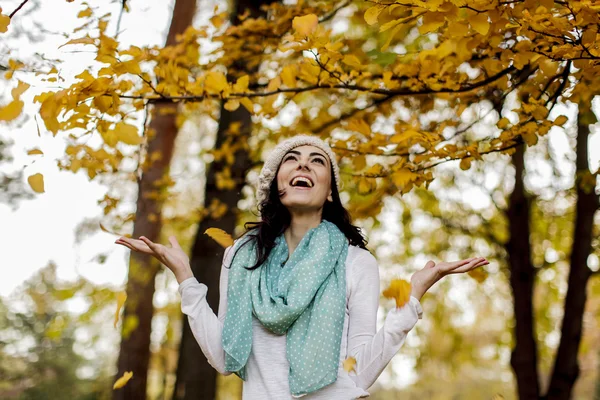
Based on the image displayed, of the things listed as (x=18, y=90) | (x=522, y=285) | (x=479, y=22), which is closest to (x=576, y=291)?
(x=522, y=285)

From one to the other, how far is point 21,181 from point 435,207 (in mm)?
4264

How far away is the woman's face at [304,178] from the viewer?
2.05m

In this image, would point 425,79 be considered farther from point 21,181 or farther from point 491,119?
point 21,181

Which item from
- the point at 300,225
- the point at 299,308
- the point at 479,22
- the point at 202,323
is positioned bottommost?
the point at 202,323

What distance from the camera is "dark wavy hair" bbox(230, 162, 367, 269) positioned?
82.9 inches

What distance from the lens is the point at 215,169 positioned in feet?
13.7

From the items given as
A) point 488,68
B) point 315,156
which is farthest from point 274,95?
point 488,68

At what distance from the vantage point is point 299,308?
5.81 feet

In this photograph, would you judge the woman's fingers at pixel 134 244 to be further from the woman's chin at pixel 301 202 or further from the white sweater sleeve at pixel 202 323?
the woman's chin at pixel 301 202

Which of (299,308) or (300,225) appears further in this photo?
(300,225)

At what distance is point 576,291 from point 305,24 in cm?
348

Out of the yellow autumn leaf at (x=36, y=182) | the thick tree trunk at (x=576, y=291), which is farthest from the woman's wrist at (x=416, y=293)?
the thick tree trunk at (x=576, y=291)

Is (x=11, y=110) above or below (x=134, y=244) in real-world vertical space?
above

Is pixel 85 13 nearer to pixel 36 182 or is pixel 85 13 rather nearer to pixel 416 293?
pixel 36 182
